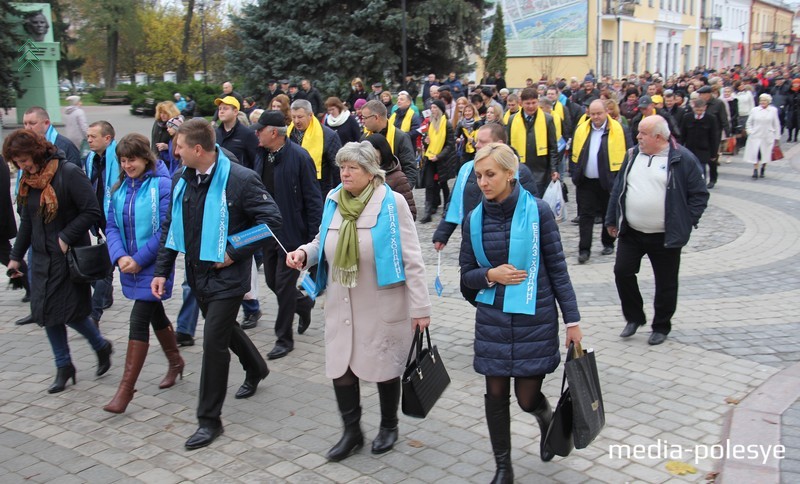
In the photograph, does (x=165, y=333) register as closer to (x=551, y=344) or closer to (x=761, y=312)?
(x=551, y=344)

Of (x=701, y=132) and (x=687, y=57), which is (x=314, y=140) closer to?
(x=701, y=132)

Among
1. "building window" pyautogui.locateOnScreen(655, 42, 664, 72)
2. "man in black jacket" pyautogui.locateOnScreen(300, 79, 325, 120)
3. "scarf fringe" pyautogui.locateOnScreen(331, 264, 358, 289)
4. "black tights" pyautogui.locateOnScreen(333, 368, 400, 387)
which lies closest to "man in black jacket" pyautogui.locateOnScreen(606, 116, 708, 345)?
"black tights" pyautogui.locateOnScreen(333, 368, 400, 387)

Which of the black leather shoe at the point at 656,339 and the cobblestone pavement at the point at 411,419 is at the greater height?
the black leather shoe at the point at 656,339

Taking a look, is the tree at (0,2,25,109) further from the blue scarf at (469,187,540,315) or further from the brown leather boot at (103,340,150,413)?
the blue scarf at (469,187,540,315)

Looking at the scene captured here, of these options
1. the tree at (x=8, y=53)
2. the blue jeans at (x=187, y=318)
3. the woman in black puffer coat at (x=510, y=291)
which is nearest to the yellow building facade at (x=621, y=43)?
the tree at (x=8, y=53)

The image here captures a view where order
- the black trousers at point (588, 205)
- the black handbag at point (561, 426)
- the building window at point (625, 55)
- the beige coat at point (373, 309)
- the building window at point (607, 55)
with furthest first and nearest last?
the building window at point (625, 55) → the building window at point (607, 55) → the black trousers at point (588, 205) → the beige coat at point (373, 309) → the black handbag at point (561, 426)

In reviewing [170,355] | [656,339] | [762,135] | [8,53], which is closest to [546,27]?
[8,53]

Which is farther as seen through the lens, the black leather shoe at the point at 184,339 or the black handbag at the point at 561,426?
the black leather shoe at the point at 184,339

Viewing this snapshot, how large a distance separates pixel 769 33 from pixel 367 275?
325ft

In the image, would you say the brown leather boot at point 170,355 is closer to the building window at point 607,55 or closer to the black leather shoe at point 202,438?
the black leather shoe at point 202,438

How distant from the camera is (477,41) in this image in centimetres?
2825

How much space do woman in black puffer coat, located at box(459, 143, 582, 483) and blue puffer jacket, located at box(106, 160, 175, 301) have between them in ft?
7.96

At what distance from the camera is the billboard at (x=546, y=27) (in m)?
47.8

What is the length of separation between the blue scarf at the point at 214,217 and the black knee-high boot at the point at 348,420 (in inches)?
43.8
